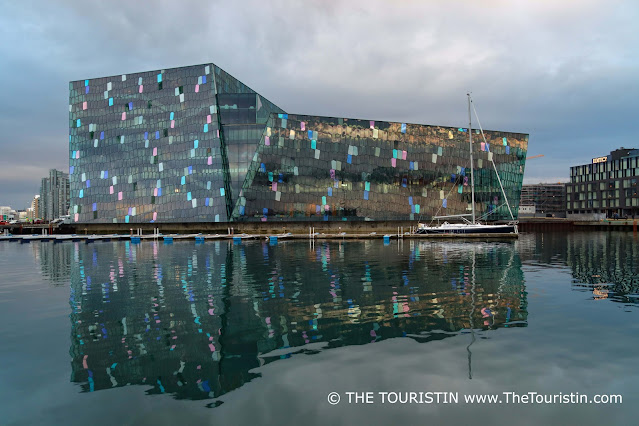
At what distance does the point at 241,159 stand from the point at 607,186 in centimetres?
13765

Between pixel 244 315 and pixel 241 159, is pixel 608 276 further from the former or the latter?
pixel 241 159

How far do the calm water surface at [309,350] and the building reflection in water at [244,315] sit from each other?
0.07m

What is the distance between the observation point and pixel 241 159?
3007 inches

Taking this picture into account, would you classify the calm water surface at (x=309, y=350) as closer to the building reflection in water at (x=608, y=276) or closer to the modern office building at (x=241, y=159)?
the building reflection in water at (x=608, y=276)

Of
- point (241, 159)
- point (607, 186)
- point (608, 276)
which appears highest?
point (241, 159)

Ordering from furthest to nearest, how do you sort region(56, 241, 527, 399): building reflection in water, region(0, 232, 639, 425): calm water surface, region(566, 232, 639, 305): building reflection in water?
1. region(566, 232, 639, 305): building reflection in water
2. region(56, 241, 527, 399): building reflection in water
3. region(0, 232, 639, 425): calm water surface

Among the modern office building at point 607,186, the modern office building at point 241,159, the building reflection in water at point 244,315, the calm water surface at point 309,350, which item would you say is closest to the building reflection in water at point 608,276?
the calm water surface at point 309,350

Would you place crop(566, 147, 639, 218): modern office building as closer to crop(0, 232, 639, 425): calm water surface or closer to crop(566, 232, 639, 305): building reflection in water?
crop(566, 232, 639, 305): building reflection in water

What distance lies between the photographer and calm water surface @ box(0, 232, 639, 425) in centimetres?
819

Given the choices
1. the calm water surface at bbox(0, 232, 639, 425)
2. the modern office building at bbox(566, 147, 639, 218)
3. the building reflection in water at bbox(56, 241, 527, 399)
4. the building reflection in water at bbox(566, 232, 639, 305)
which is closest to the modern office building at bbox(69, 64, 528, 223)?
the building reflection in water at bbox(566, 232, 639, 305)

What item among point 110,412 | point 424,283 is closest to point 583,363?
point 110,412

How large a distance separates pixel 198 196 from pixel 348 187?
27.0 metres

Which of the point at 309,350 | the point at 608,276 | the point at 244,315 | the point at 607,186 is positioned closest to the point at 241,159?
the point at 608,276

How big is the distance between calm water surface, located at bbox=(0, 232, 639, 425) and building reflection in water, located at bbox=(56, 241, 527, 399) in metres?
0.07
